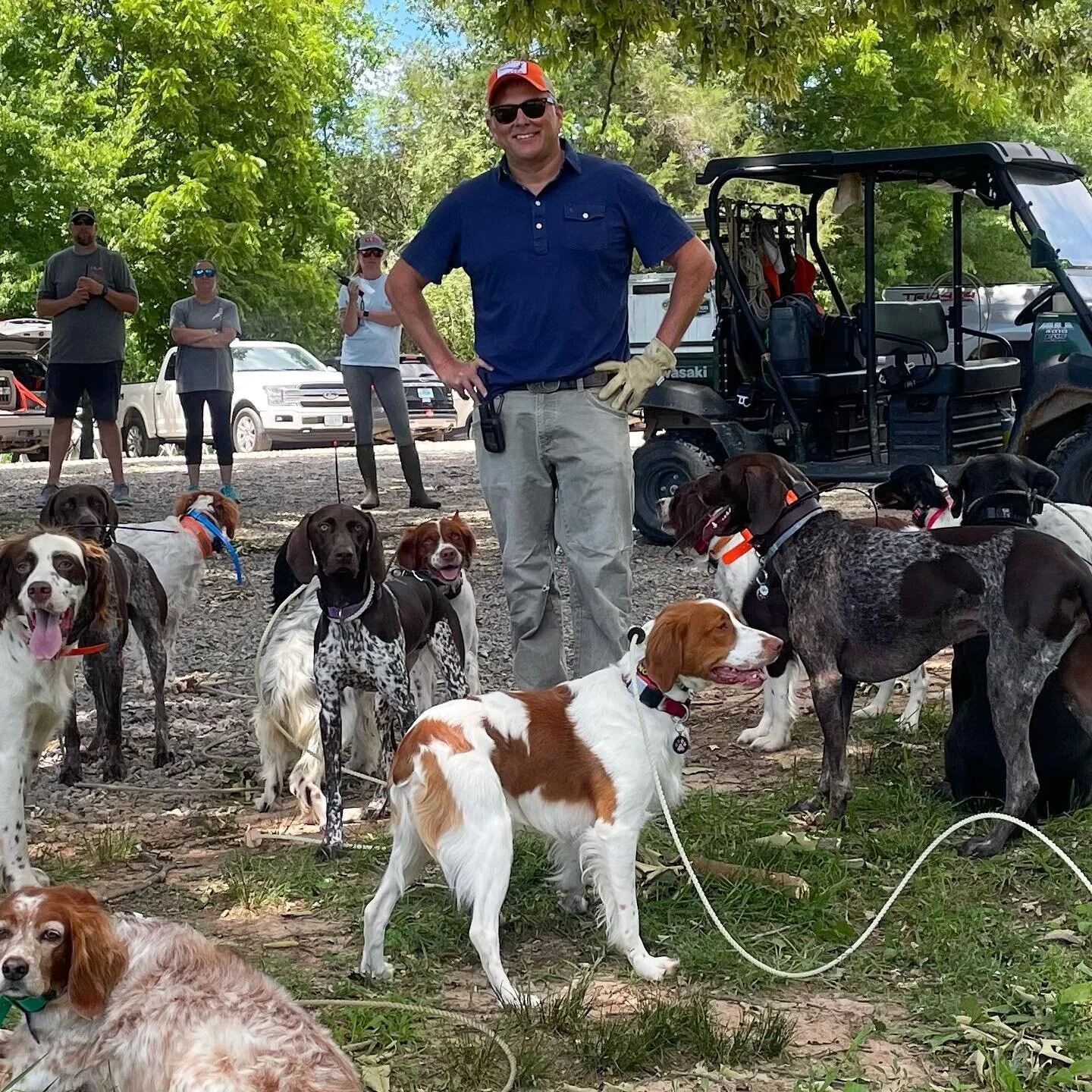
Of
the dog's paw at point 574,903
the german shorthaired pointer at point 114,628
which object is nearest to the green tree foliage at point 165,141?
the german shorthaired pointer at point 114,628

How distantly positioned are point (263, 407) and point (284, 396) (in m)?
0.35

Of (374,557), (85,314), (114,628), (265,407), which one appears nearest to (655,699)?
(374,557)

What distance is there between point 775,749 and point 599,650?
1261 millimetres

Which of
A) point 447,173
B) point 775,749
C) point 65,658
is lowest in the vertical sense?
point 775,749

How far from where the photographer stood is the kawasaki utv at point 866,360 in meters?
9.41

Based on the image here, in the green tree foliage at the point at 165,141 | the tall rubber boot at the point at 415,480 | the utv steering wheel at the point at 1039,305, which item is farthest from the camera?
the green tree foliage at the point at 165,141

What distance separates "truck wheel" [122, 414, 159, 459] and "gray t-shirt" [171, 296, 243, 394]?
10.4 metres

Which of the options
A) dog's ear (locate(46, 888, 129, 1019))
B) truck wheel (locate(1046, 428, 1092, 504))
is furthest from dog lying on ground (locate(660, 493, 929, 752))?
dog's ear (locate(46, 888, 129, 1019))

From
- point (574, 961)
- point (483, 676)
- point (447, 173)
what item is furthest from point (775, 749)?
point (447, 173)

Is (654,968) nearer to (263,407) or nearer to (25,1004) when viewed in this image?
(25,1004)

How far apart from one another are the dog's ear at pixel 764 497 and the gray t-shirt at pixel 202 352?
7.29 meters

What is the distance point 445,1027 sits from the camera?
3.61 metres

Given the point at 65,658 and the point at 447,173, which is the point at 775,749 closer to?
the point at 65,658

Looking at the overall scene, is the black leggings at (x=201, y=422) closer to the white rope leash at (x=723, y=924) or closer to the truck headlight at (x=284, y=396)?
the white rope leash at (x=723, y=924)
